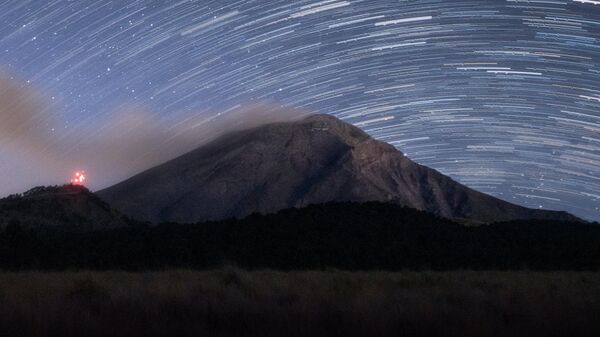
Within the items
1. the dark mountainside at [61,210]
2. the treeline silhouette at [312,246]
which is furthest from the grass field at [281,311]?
the dark mountainside at [61,210]

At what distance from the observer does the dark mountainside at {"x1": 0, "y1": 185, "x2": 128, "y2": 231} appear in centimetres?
5562

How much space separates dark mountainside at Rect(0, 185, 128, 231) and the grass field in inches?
1569

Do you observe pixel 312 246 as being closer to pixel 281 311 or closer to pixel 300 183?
pixel 281 311

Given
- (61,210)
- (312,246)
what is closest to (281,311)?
(312,246)

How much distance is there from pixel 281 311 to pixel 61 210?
5010 centimetres

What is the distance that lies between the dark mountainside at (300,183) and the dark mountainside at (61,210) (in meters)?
33.1

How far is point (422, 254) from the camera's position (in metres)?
37.3

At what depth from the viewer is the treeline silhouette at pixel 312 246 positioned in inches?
1305

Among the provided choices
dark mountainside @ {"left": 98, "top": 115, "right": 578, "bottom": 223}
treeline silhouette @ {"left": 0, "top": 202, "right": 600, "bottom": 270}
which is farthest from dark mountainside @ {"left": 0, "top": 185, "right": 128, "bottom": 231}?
dark mountainside @ {"left": 98, "top": 115, "right": 578, "bottom": 223}

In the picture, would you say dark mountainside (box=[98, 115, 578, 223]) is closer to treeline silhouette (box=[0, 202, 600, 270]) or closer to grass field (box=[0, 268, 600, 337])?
treeline silhouette (box=[0, 202, 600, 270])

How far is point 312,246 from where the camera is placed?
37000mm

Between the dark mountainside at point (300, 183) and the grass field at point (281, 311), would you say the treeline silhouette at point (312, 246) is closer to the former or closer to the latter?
the grass field at point (281, 311)

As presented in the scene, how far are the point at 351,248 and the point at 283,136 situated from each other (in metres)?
98.4

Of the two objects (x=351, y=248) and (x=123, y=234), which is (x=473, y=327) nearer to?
(x=351, y=248)
